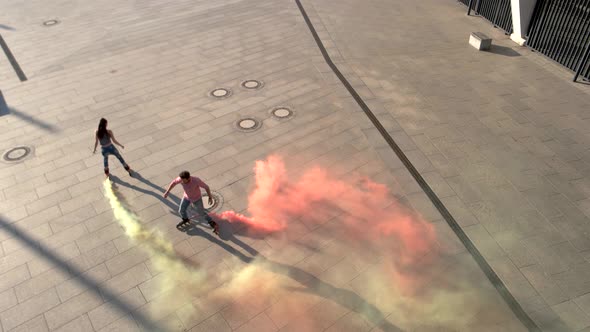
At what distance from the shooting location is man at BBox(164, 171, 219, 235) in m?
8.30

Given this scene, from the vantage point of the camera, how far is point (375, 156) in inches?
432

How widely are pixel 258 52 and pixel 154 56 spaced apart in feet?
15.0

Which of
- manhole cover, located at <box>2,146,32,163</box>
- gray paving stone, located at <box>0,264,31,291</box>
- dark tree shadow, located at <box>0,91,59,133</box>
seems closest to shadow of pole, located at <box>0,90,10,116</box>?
dark tree shadow, located at <box>0,91,59,133</box>

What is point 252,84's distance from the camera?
1447 cm

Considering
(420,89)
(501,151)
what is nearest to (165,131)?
(420,89)

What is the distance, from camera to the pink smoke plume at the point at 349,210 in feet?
27.7

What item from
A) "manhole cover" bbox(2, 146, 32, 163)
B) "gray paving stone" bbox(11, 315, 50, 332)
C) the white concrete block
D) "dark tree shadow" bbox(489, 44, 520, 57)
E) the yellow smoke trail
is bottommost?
"gray paving stone" bbox(11, 315, 50, 332)

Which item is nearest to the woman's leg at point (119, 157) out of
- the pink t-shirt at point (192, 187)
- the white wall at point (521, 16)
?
the pink t-shirt at point (192, 187)

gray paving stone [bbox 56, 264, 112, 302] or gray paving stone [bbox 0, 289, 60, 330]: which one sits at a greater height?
gray paving stone [bbox 56, 264, 112, 302]

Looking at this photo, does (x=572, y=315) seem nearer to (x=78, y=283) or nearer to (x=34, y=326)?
(x=78, y=283)

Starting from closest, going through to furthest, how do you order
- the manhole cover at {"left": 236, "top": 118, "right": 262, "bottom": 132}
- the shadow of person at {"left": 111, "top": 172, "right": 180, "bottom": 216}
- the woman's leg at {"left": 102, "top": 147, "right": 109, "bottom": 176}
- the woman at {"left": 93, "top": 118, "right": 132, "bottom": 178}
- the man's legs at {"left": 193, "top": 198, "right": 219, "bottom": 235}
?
the man's legs at {"left": 193, "top": 198, "right": 219, "bottom": 235}, the shadow of person at {"left": 111, "top": 172, "right": 180, "bottom": 216}, the woman at {"left": 93, "top": 118, "right": 132, "bottom": 178}, the woman's leg at {"left": 102, "top": 147, "right": 109, "bottom": 176}, the manhole cover at {"left": 236, "top": 118, "right": 262, "bottom": 132}

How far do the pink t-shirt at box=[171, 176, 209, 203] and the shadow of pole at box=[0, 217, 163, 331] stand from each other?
2496 mm

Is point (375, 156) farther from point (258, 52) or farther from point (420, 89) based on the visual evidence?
point (258, 52)

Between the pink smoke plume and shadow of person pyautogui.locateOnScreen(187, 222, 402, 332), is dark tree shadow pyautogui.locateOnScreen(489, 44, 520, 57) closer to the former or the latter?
the pink smoke plume
